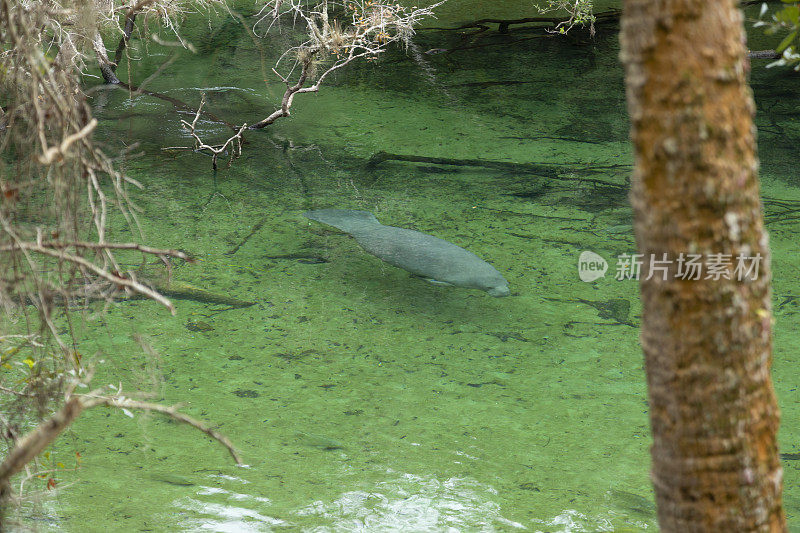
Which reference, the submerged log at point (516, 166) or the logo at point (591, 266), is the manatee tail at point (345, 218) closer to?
the submerged log at point (516, 166)

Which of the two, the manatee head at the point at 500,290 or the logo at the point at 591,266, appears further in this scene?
the logo at the point at 591,266

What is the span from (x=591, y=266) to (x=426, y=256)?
3.26 feet

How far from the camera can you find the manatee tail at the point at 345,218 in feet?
15.9

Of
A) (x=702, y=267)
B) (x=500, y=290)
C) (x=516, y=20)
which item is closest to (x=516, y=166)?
(x=500, y=290)

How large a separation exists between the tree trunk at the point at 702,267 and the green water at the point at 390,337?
1.16 meters

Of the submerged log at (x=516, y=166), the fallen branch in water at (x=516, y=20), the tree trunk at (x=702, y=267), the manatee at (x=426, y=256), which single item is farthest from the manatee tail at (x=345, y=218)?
the fallen branch in water at (x=516, y=20)

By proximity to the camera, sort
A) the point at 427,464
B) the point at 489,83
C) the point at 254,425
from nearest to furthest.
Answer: the point at 427,464, the point at 254,425, the point at 489,83

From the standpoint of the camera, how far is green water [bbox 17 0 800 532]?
9.09 ft

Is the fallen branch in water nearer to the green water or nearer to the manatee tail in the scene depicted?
the green water

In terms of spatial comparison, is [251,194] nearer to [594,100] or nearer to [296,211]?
[296,211]

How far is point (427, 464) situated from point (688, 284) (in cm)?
188

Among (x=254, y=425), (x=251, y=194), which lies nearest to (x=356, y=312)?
(x=254, y=425)

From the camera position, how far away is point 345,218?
5.00 m

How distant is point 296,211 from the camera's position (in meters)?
5.34
